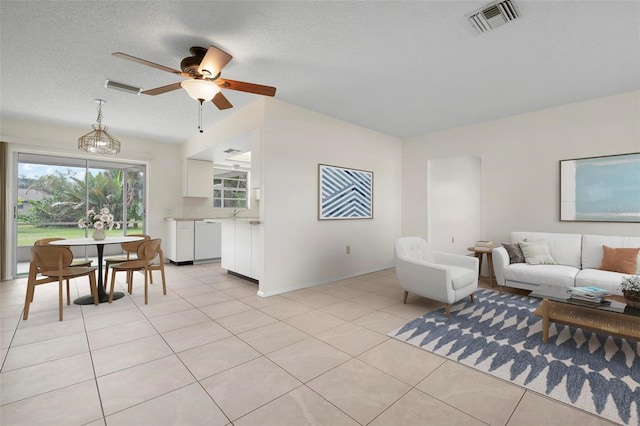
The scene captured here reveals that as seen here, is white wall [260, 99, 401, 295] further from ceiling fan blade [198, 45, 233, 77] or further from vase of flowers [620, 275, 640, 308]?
vase of flowers [620, 275, 640, 308]

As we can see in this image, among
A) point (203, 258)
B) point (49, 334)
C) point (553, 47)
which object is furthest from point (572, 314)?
point (203, 258)

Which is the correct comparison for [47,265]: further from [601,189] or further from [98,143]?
[601,189]

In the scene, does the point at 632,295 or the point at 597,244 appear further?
the point at 597,244

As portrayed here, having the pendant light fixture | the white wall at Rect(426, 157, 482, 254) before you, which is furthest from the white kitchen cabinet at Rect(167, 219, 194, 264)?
the white wall at Rect(426, 157, 482, 254)

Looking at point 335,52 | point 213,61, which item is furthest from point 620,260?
point 213,61

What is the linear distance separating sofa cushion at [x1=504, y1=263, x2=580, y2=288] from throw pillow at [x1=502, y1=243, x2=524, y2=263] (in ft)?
0.40

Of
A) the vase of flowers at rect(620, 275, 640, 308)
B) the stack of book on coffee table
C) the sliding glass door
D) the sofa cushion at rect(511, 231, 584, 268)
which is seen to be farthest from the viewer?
the sliding glass door

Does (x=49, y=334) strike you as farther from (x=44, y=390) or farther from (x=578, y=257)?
(x=578, y=257)

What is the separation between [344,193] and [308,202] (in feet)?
2.59

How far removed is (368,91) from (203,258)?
15.8 ft

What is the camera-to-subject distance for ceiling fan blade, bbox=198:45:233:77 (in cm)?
217

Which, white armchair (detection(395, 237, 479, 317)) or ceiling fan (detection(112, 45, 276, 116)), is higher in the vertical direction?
ceiling fan (detection(112, 45, 276, 116))

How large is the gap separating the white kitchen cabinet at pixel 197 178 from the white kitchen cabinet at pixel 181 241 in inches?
28.2

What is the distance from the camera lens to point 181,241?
5.92 meters
